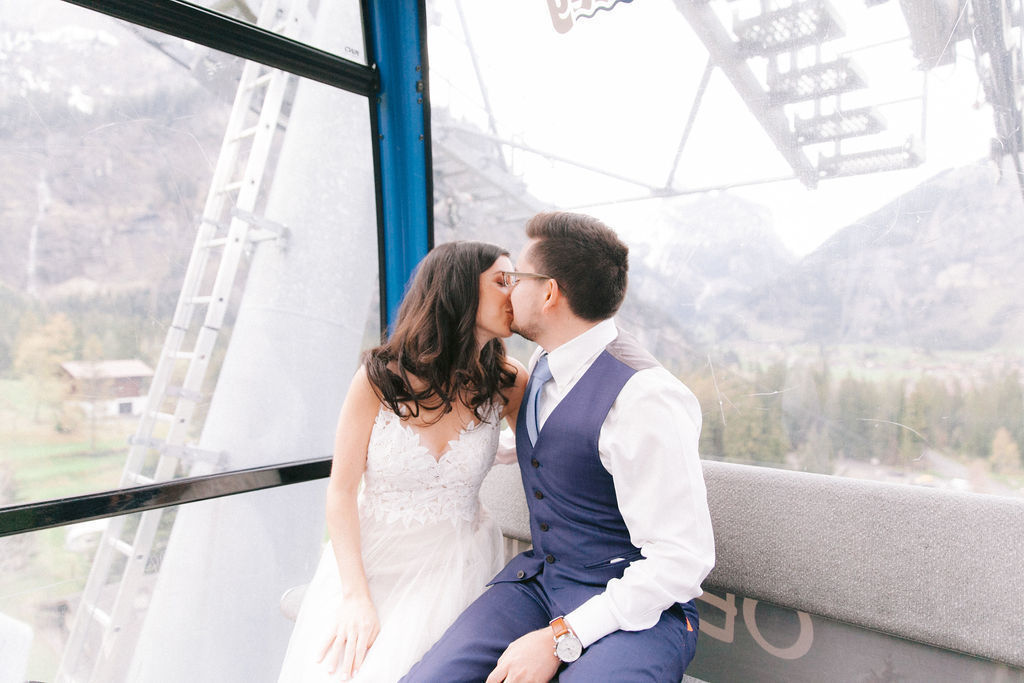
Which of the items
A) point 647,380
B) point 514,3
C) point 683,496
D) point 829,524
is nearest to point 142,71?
point 514,3

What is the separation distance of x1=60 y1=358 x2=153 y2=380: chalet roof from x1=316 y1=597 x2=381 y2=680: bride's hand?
130 centimetres

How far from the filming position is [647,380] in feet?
4.82

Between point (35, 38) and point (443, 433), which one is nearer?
point (443, 433)

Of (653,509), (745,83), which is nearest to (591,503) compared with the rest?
(653,509)

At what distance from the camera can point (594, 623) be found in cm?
140

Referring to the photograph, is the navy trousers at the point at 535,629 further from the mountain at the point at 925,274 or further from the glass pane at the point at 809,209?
the mountain at the point at 925,274

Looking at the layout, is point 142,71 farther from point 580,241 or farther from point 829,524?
point 829,524

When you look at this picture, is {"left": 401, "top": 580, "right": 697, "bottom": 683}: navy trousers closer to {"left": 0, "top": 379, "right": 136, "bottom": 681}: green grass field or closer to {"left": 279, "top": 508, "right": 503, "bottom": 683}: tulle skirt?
{"left": 279, "top": 508, "right": 503, "bottom": 683}: tulle skirt

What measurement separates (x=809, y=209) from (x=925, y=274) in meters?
0.38

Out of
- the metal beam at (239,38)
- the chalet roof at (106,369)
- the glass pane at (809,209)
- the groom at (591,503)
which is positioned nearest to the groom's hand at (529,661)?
the groom at (591,503)

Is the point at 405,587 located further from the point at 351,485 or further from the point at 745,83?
the point at 745,83

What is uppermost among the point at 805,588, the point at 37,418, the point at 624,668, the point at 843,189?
the point at 843,189

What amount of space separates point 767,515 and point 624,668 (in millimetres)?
645

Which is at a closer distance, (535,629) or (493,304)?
(535,629)
